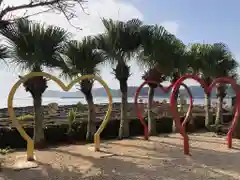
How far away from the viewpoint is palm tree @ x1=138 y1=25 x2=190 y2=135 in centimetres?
1223

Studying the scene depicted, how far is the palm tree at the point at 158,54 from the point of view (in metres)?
12.2

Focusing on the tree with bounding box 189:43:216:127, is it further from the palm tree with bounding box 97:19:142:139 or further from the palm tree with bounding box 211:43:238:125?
the palm tree with bounding box 97:19:142:139

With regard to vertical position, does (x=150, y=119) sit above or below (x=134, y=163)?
above

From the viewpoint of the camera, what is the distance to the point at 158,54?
1220 cm

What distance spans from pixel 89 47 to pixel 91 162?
15.9 ft

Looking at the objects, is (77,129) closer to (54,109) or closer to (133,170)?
(133,170)

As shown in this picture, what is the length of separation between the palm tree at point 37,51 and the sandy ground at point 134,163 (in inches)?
67.1

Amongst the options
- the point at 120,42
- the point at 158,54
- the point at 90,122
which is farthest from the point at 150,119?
the point at 120,42

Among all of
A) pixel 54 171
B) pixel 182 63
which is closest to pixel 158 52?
pixel 182 63

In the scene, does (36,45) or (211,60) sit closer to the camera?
(36,45)

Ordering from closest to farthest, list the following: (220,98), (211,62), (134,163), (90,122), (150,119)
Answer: (134,163) → (90,122) → (150,119) → (211,62) → (220,98)

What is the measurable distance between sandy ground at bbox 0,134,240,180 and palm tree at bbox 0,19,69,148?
1.70m

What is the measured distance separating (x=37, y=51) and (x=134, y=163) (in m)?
4.41

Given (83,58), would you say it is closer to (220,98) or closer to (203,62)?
(203,62)
